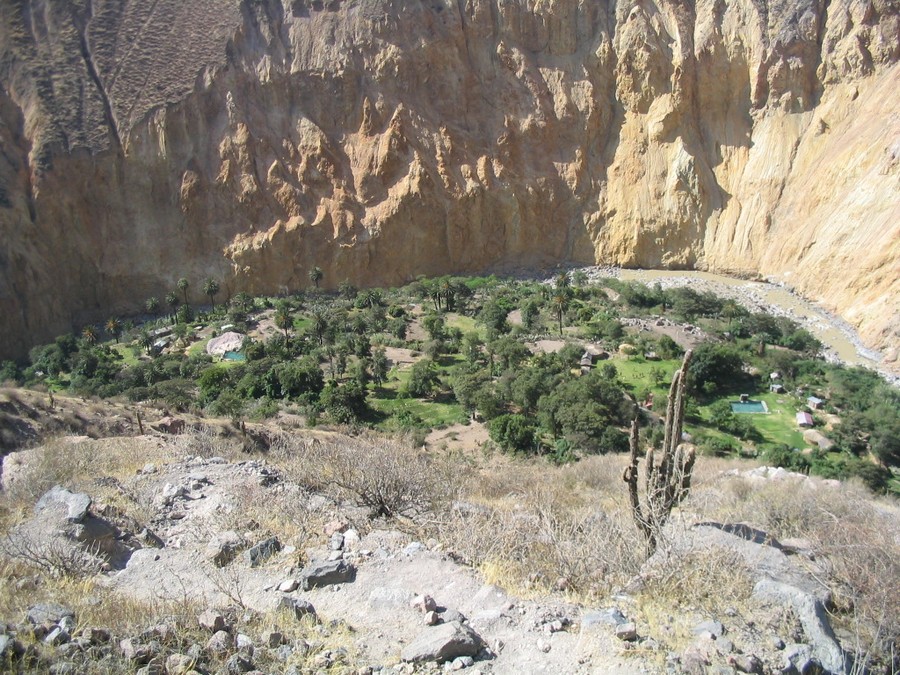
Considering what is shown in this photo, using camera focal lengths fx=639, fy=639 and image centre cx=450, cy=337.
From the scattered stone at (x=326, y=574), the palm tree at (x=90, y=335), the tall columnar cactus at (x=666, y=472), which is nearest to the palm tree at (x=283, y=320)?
the palm tree at (x=90, y=335)

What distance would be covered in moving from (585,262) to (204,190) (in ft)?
69.3

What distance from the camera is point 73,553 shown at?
4.91 m

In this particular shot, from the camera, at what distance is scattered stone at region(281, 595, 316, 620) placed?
13.8ft

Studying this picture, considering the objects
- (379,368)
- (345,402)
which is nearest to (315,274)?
(379,368)

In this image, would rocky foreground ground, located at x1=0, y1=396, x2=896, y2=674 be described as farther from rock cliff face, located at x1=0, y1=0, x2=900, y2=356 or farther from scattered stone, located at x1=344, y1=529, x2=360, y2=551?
rock cliff face, located at x1=0, y1=0, x2=900, y2=356

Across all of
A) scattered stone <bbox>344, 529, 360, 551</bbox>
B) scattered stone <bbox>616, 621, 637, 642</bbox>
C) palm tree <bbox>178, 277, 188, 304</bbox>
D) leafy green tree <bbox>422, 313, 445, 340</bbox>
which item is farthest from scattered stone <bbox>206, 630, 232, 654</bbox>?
palm tree <bbox>178, 277, 188, 304</bbox>

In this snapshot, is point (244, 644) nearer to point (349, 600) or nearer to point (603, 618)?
point (349, 600)

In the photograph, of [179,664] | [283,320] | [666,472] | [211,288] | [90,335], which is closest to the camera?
[179,664]

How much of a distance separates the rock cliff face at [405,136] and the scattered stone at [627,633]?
29660 millimetres

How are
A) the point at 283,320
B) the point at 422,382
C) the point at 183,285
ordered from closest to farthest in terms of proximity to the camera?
1. the point at 422,382
2. the point at 283,320
3. the point at 183,285

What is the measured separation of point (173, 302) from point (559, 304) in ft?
61.0

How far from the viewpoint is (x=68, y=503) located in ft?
18.2

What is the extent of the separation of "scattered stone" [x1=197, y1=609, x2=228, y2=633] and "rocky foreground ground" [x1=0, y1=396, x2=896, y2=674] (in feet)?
0.04

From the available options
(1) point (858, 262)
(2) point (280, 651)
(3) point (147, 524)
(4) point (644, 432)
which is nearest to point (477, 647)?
(2) point (280, 651)
